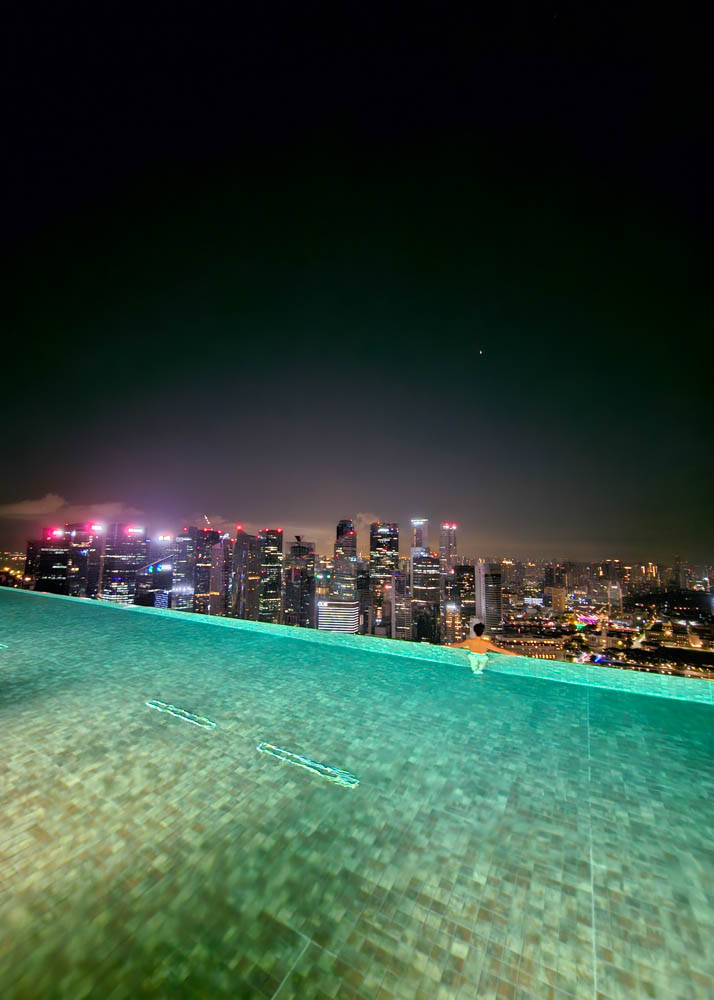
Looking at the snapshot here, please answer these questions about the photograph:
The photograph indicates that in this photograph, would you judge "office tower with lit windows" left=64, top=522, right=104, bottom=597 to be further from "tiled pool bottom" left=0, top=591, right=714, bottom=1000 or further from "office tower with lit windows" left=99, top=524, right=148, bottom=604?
"tiled pool bottom" left=0, top=591, right=714, bottom=1000

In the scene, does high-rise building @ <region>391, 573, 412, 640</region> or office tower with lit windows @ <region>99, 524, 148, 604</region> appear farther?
high-rise building @ <region>391, 573, 412, 640</region>

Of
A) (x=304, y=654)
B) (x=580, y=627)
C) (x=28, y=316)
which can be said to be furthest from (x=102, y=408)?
(x=580, y=627)

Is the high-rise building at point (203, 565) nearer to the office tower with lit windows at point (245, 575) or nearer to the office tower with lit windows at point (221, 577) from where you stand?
the office tower with lit windows at point (221, 577)

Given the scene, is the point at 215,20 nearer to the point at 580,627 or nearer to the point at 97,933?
the point at 97,933

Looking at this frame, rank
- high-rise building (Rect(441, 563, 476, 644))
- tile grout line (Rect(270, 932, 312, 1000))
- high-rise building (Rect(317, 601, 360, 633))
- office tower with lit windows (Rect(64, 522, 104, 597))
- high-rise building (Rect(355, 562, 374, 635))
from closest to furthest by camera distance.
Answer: tile grout line (Rect(270, 932, 312, 1000)), office tower with lit windows (Rect(64, 522, 104, 597)), high-rise building (Rect(441, 563, 476, 644)), high-rise building (Rect(317, 601, 360, 633)), high-rise building (Rect(355, 562, 374, 635))

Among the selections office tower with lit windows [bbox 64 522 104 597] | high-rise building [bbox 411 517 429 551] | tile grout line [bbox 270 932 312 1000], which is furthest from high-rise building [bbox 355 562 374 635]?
tile grout line [bbox 270 932 312 1000]

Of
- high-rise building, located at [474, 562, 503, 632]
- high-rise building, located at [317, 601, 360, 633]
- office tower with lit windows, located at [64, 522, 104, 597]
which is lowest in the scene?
high-rise building, located at [317, 601, 360, 633]

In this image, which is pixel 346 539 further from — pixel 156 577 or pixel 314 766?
pixel 314 766

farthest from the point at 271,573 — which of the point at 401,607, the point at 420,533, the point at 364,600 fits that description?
the point at 420,533
